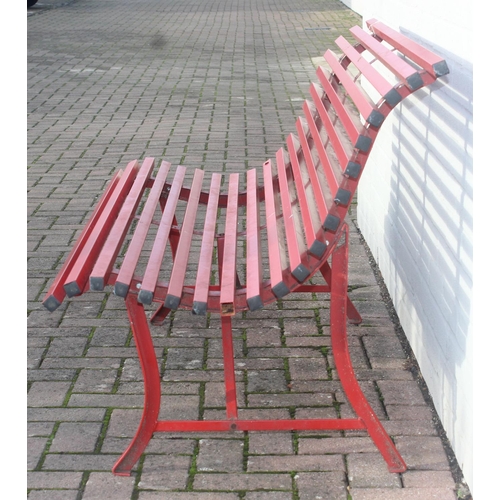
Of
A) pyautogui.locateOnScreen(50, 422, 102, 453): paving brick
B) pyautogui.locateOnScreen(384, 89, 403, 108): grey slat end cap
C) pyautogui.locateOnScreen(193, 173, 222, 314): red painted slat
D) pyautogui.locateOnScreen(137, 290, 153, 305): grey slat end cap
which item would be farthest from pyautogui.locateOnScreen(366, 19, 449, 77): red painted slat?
pyautogui.locateOnScreen(50, 422, 102, 453): paving brick

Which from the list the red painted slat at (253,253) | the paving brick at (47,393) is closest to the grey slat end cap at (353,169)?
the red painted slat at (253,253)

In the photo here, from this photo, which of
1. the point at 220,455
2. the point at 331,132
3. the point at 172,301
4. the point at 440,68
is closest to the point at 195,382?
the point at 220,455

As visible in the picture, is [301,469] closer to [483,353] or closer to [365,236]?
[483,353]

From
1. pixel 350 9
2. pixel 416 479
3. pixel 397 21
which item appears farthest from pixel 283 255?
pixel 350 9

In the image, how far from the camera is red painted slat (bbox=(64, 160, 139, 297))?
8.56 ft

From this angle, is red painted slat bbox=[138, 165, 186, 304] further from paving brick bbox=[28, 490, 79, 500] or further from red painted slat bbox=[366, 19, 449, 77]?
red painted slat bbox=[366, 19, 449, 77]

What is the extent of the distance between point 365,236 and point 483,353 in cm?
239

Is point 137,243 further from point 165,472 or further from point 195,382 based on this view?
point 165,472

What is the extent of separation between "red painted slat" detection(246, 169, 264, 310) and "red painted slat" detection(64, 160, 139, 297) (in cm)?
52

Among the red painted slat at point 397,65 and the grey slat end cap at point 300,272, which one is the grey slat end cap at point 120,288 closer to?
the grey slat end cap at point 300,272

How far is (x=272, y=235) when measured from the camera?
3059 mm

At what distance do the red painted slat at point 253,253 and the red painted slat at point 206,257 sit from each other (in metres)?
0.13

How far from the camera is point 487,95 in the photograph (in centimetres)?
240

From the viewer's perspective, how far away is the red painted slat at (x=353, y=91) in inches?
99.7
